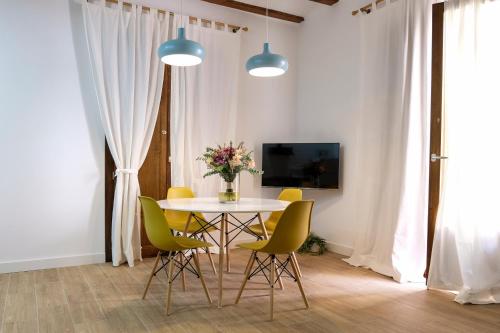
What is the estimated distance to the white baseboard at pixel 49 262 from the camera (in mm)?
3848

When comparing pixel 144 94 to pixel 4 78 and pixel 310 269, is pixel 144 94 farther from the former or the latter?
pixel 310 269

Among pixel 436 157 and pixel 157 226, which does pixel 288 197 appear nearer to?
pixel 436 157

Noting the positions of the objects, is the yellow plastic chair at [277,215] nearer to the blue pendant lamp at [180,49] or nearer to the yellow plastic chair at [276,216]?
the yellow plastic chair at [276,216]

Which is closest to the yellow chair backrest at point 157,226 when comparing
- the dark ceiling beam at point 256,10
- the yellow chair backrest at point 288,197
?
the yellow chair backrest at point 288,197

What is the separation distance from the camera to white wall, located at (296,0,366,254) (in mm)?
4715

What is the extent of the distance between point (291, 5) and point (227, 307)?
154 inches

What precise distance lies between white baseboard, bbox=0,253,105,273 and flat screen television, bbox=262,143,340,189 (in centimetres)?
224

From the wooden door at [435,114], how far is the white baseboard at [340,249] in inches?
48.1

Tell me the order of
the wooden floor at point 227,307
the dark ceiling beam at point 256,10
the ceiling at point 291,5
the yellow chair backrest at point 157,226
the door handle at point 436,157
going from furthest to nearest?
the ceiling at point 291,5 → the dark ceiling beam at point 256,10 → the door handle at point 436,157 → the yellow chair backrest at point 157,226 → the wooden floor at point 227,307

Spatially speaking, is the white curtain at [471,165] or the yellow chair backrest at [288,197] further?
the yellow chair backrest at [288,197]

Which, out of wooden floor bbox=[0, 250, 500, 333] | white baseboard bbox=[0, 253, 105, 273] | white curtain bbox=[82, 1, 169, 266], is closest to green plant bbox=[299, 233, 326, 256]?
wooden floor bbox=[0, 250, 500, 333]

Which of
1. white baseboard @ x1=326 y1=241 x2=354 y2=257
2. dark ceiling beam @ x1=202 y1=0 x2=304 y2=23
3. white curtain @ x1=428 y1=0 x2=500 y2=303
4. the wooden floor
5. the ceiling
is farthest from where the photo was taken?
the ceiling

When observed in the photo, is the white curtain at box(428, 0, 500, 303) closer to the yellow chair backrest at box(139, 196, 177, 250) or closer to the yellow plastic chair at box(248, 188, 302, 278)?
the yellow plastic chair at box(248, 188, 302, 278)

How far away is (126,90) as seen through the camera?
428 centimetres
